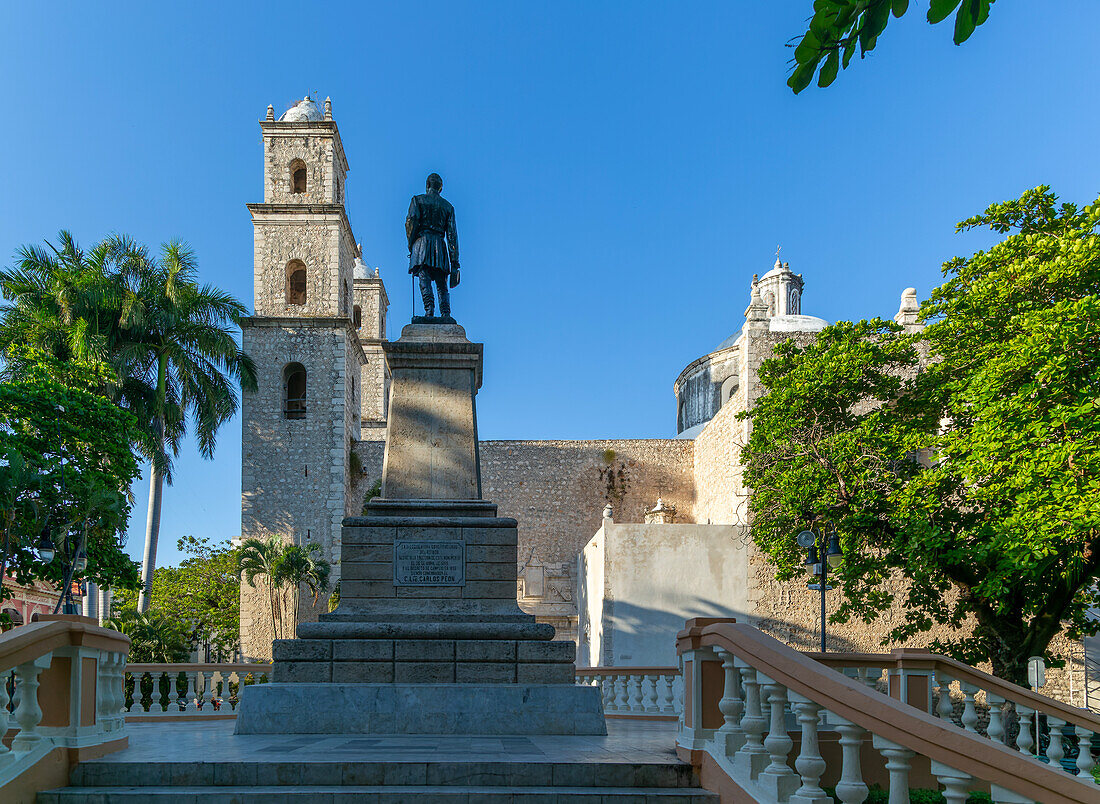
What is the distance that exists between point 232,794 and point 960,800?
3615mm

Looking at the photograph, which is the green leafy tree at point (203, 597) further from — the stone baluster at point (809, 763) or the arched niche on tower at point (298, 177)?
the stone baluster at point (809, 763)

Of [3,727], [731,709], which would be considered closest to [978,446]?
[731,709]

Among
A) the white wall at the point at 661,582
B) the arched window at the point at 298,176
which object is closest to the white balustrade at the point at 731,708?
the white wall at the point at 661,582

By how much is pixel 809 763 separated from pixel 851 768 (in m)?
0.23

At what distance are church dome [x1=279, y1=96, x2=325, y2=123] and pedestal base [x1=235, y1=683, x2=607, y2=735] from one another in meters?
30.7

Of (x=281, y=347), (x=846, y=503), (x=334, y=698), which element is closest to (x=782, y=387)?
(x=846, y=503)

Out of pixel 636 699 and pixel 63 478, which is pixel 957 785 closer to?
pixel 636 699

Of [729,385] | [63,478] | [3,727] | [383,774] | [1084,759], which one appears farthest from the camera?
[729,385]

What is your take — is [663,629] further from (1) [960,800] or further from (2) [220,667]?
(1) [960,800]

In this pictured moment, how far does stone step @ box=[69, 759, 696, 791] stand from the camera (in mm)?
5750

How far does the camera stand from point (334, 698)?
803 centimetres

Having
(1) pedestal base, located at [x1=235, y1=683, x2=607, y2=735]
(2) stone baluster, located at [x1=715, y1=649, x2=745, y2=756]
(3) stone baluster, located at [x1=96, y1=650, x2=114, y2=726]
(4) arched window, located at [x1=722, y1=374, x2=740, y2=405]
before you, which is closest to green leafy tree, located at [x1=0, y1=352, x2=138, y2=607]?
(1) pedestal base, located at [x1=235, y1=683, x2=607, y2=735]

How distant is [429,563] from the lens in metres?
9.34

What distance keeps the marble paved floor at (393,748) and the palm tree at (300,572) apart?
21.6 metres
